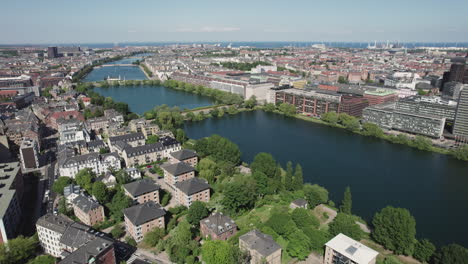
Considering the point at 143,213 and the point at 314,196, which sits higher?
the point at 143,213

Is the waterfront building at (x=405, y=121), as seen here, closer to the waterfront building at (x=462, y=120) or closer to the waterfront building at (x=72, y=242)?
the waterfront building at (x=462, y=120)

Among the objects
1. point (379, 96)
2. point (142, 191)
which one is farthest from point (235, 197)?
point (379, 96)

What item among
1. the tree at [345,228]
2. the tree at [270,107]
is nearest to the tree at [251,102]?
the tree at [270,107]

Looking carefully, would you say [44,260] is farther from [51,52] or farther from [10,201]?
[51,52]

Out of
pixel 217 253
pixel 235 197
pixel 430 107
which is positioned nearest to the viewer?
pixel 217 253

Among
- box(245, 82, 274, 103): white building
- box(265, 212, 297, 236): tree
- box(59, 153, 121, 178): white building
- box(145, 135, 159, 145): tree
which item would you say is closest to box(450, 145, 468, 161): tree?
box(265, 212, 297, 236): tree

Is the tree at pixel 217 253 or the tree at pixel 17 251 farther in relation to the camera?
the tree at pixel 17 251

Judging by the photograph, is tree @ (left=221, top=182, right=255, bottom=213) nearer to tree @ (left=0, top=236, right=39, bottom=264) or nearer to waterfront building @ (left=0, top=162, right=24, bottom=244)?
tree @ (left=0, top=236, right=39, bottom=264)
